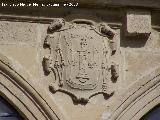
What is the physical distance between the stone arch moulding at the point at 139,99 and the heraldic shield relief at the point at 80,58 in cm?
15

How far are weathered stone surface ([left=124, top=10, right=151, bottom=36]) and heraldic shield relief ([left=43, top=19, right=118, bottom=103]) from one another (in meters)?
0.15

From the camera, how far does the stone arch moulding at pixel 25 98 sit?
590cm

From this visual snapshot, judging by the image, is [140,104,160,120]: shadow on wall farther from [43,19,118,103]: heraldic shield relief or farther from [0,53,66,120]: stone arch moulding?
[0,53,66,120]: stone arch moulding

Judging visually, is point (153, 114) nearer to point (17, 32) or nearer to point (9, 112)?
point (9, 112)

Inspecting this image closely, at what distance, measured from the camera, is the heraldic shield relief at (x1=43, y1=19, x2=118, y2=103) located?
6.01 meters

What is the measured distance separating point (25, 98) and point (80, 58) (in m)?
0.58

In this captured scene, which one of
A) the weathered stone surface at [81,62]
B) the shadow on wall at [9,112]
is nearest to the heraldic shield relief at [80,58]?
the weathered stone surface at [81,62]

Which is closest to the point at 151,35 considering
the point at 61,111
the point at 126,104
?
the point at 126,104

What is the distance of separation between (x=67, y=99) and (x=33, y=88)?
0.98ft

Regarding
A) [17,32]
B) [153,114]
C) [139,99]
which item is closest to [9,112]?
[17,32]

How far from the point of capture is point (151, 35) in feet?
20.9

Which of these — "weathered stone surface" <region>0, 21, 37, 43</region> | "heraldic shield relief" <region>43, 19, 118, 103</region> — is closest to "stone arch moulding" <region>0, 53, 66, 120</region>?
"heraldic shield relief" <region>43, 19, 118, 103</region>

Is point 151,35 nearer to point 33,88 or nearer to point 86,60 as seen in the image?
point 86,60

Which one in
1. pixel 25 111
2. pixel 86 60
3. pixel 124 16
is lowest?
pixel 25 111
